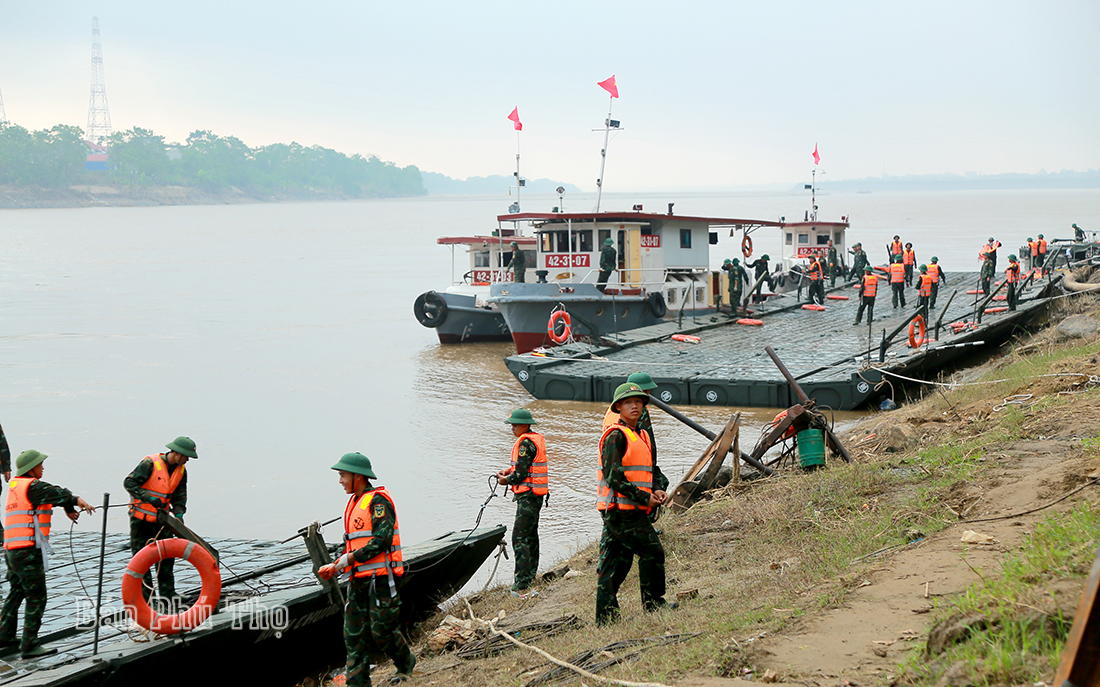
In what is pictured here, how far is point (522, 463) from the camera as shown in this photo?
7805mm

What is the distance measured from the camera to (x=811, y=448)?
9.33 metres

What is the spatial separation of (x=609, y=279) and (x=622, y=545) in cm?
1951

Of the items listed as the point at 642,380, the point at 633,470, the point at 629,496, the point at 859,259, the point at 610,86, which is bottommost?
the point at 629,496

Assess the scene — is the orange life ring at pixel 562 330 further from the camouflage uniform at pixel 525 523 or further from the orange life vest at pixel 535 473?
the orange life vest at pixel 535 473

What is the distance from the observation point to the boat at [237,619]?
6043mm

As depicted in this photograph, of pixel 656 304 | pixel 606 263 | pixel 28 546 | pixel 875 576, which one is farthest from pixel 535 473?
pixel 656 304

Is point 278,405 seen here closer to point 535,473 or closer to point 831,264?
point 535,473

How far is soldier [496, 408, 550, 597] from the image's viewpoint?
308 inches

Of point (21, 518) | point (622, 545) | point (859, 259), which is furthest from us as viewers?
point (859, 259)

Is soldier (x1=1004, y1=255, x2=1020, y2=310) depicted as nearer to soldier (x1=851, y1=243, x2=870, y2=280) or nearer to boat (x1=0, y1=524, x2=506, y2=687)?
soldier (x1=851, y1=243, x2=870, y2=280)

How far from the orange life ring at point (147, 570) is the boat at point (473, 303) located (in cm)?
2240

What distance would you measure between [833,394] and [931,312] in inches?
398

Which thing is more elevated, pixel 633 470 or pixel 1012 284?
pixel 1012 284

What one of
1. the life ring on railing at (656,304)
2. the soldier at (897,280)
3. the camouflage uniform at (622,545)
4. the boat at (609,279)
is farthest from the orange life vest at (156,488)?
the soldier at (897,280)
